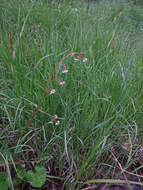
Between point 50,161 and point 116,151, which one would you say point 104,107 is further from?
point 50,161

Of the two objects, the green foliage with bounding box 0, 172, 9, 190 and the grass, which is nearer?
the green foliage with bounding box 0, 172, 9, 190

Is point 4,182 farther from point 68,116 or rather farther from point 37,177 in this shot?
point 68,116

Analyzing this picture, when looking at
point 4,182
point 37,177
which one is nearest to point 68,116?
point 37,177

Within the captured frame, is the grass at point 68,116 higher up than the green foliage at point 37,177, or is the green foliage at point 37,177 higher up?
the grass at point 68,116

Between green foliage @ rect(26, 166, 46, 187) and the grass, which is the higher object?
the grass

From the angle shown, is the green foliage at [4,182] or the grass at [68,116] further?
the grass at [68,116]

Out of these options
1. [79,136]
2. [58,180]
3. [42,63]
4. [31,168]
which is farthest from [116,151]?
[42,63]

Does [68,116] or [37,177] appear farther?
[68,116]

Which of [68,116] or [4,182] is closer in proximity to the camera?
[4,182]

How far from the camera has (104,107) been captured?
1347mm

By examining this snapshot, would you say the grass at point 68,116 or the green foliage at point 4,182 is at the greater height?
the grass at point 68,116

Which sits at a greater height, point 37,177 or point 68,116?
point 68,116

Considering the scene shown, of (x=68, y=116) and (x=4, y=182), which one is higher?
(x=68, y=116)

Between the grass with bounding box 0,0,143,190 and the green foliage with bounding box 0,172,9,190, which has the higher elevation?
the grass with bounding box 0,0,143,190
